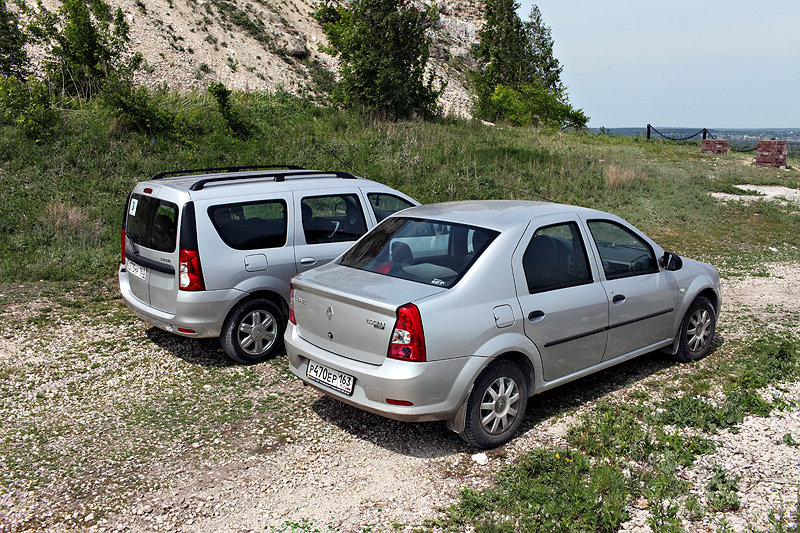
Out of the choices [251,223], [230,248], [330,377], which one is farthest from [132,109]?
[330,377]

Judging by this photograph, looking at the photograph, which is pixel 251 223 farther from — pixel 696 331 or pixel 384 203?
pixel 696 331

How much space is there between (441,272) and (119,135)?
1220 centimetres

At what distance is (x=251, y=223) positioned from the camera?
6465 millimetres

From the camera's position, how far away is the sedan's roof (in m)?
5.09

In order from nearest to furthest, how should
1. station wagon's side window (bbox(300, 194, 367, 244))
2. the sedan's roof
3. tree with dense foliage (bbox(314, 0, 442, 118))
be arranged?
the sedan's roof → station wagon's side window (bbox(300, 194, 367, 244)) → tree with dense foliage (bbox(314, 0, 442, 118))

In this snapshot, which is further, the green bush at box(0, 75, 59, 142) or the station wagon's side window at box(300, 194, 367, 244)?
the green bush at box(0, 75, 59, 142)

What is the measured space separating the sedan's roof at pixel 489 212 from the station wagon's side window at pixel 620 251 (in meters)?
0.20

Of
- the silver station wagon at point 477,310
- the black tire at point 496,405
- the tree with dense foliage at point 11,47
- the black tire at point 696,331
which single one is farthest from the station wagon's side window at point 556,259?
the tree with dense foliage at point 11,47

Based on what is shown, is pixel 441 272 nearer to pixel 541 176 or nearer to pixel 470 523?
pixel 470 523

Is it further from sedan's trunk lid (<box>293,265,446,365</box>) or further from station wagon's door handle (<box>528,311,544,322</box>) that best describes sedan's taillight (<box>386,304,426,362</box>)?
station wagon's door handle (<box>528,311,544,322</box>)

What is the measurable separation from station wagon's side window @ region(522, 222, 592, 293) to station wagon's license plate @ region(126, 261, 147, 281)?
3823 millimetres

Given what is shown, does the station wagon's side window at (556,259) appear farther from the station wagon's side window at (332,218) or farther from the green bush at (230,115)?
the green bush at (230,115)

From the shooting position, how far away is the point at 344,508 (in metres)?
3.96

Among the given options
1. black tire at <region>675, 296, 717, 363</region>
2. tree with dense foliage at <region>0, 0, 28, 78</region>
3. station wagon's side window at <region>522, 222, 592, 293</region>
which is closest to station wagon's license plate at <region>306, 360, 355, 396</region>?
station wagon's side window at <region>522, 222, 592, 293</region>
